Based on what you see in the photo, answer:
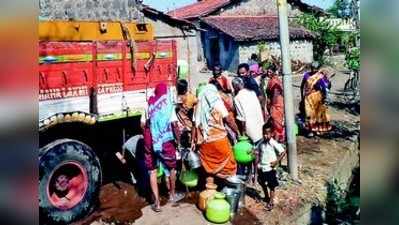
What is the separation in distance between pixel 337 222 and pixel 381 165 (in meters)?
5.02

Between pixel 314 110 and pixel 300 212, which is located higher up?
pixel 314 110

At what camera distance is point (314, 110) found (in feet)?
31.5

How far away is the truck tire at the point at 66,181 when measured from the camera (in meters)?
5.05

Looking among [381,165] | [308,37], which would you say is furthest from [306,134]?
[308,37]

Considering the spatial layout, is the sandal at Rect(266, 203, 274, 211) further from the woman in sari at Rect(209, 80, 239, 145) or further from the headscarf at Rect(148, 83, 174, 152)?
the headscarf at Rect(148, 83, 174, 152)

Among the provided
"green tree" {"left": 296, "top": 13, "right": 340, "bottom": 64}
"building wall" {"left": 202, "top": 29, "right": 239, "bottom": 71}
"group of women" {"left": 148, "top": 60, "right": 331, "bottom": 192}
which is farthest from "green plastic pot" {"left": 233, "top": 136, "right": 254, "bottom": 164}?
"green tree" {"left": 296, "top": 13, "right": 340, "bottom": 64}

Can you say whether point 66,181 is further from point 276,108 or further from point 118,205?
point 276,108

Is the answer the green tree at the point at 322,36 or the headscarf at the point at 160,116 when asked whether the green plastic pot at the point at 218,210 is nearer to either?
the headscarf at the point at 160,116

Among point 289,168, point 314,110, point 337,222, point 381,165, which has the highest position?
point 381,165

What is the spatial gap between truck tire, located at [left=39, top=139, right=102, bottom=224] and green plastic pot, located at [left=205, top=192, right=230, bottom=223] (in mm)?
1551

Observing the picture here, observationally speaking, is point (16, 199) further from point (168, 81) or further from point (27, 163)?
point (168, 81)

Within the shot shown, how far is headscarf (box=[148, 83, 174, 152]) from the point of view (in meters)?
5.67

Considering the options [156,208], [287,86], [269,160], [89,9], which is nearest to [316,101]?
[287,86]

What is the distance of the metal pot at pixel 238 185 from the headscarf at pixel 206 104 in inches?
27.9
